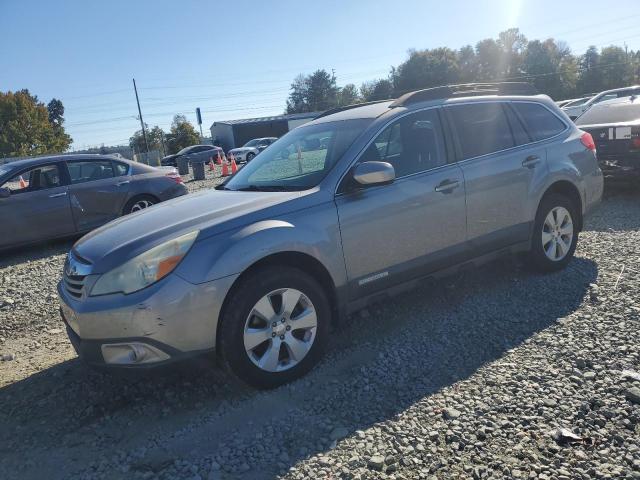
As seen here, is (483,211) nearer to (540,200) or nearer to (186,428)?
(540,200)

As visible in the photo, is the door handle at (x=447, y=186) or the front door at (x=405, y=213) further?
the door handle at (x=447, y=186)

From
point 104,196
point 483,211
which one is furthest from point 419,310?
point 104,196

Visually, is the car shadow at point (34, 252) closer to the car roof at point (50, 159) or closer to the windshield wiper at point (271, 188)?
the car roof at point (50, 159)

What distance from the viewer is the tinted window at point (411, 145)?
4.04 metres

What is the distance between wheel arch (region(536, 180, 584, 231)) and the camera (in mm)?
4992

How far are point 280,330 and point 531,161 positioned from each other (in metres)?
2.93

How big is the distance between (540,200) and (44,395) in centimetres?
441

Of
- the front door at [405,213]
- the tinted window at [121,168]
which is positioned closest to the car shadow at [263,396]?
the front door at [405,213]

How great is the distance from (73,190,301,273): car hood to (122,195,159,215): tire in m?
5.14

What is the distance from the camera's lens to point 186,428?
10.1ft

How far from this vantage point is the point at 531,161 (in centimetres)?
479

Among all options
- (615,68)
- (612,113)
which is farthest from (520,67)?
(612,113)

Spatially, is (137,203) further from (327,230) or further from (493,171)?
(493,171)

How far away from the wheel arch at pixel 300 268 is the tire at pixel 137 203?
241 inches
